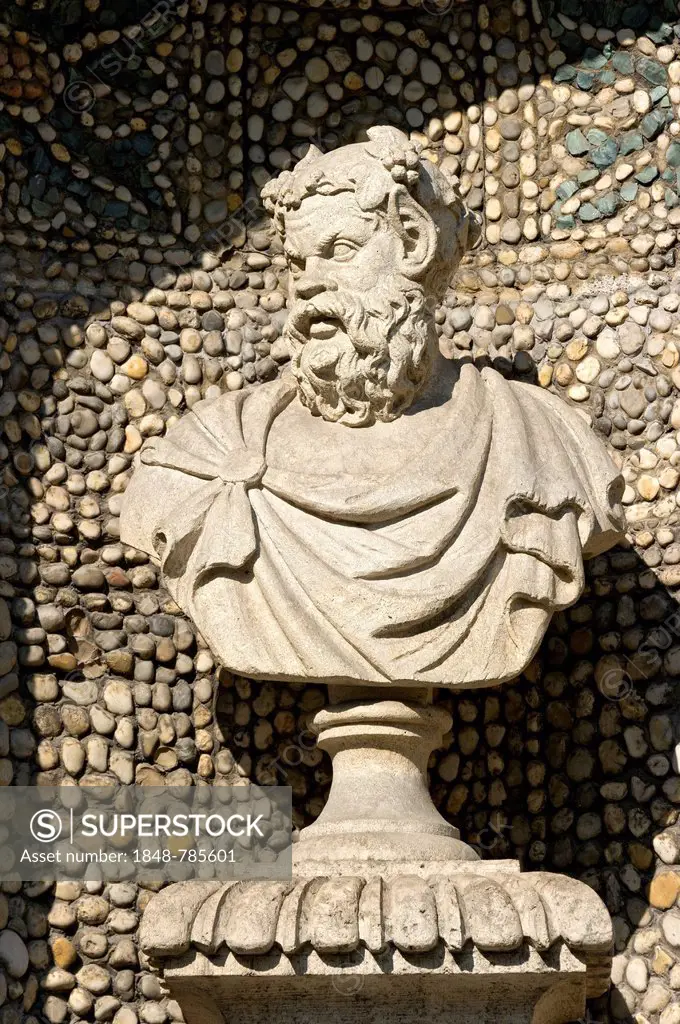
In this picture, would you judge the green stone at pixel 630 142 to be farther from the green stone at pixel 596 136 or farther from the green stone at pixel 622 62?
the green stone at pixel 622 62

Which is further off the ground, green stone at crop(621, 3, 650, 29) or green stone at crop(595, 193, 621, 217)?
green stone at crop(621, 3, 650, 29)

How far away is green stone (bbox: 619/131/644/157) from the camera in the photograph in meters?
6.02

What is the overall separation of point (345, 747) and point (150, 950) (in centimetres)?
76

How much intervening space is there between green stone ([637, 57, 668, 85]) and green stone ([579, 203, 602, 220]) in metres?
0.42

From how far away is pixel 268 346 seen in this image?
5.95 m

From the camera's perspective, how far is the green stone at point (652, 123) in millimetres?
5996

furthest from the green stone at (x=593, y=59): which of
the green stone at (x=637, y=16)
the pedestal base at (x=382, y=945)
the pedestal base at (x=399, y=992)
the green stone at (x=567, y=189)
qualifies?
the pedestal base at (x=399, y=992)

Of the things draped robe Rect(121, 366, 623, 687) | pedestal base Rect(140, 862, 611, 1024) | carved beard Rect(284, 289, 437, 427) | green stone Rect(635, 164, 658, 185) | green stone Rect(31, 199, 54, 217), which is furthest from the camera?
green stone Rect(635, 164, 658, 185)

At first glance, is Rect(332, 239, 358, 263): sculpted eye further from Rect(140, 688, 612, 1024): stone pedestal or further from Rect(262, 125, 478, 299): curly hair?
Rect(140, 688, 612, 1024): stone pedestal

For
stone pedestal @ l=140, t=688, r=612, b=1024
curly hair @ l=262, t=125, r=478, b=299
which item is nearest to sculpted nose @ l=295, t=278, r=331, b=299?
curly hair @ l=262, t=125, r=478, b=299

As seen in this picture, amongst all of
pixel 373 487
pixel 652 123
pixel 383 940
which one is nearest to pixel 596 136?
pixel 652 123

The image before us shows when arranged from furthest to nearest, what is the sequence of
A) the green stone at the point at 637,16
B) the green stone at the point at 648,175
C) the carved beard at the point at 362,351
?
the green stone at the point at 637,16 → the green stone at the point at 648,175 → the carved beard at the point at 362,351

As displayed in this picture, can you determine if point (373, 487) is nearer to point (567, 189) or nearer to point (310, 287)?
point (310, 287)

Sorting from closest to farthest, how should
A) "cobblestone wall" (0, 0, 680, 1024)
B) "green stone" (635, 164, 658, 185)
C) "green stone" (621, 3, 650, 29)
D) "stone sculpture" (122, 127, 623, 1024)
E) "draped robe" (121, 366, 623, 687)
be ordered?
"stone sculpture" (122, 127, 623, 1024) < "draped robe" (121, 366, 623, 687) < "cobblestone wall" (0, 0, 680, 1024) < "green stone" (635, 164, 658, 185) < "green stone" (621, 3, 650, 29)
